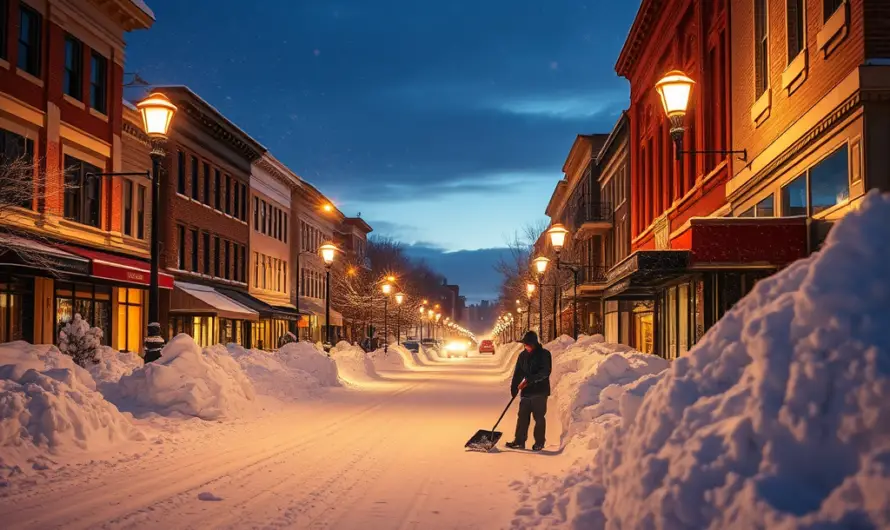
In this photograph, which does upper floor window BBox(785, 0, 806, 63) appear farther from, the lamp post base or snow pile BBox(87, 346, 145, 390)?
snow pile BBox(87, 346, 145, 390)

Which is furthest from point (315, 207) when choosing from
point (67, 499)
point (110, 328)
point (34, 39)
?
point (67, 499)

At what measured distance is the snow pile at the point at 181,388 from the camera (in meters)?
15.0

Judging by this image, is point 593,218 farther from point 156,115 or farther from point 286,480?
point 286,480

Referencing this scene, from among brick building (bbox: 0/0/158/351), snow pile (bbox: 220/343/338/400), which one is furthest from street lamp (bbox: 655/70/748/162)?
brick building (bbox: 0/0/158/351)

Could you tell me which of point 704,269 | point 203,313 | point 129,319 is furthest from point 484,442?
point 203,313

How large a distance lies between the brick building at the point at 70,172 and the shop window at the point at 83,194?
4 cm

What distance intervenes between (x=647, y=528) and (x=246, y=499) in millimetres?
4777

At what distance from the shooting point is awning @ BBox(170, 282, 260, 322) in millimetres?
38969

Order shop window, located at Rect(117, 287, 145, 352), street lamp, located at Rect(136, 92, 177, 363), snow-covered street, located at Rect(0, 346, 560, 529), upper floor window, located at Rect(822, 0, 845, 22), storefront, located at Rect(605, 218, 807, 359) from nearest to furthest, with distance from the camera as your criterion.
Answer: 1. snow-covered street, located at Rect(0, 346, 560, 529)
2. upper floor window, located at Rect(822, 0, 845, 22)
3. storefront, located at Rect(605, 218, 807, 359)
4. street lamp, located at Rect(136, 92, 177, 363)
5. shop window, located at Rect(117, 287, 145, 352)

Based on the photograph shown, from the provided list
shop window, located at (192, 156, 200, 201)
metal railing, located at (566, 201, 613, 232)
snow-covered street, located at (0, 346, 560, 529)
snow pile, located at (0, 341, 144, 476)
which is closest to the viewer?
snow-covered street, located at (0, 346, 560, 529)

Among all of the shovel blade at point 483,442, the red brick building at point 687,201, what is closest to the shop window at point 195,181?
the red brick building at point 687,201

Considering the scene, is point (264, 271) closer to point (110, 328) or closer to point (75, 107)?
point (110, 328)

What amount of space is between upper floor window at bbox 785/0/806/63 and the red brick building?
282 centimetres

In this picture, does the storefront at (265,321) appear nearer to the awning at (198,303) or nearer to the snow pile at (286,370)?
the awning at (198,303)
